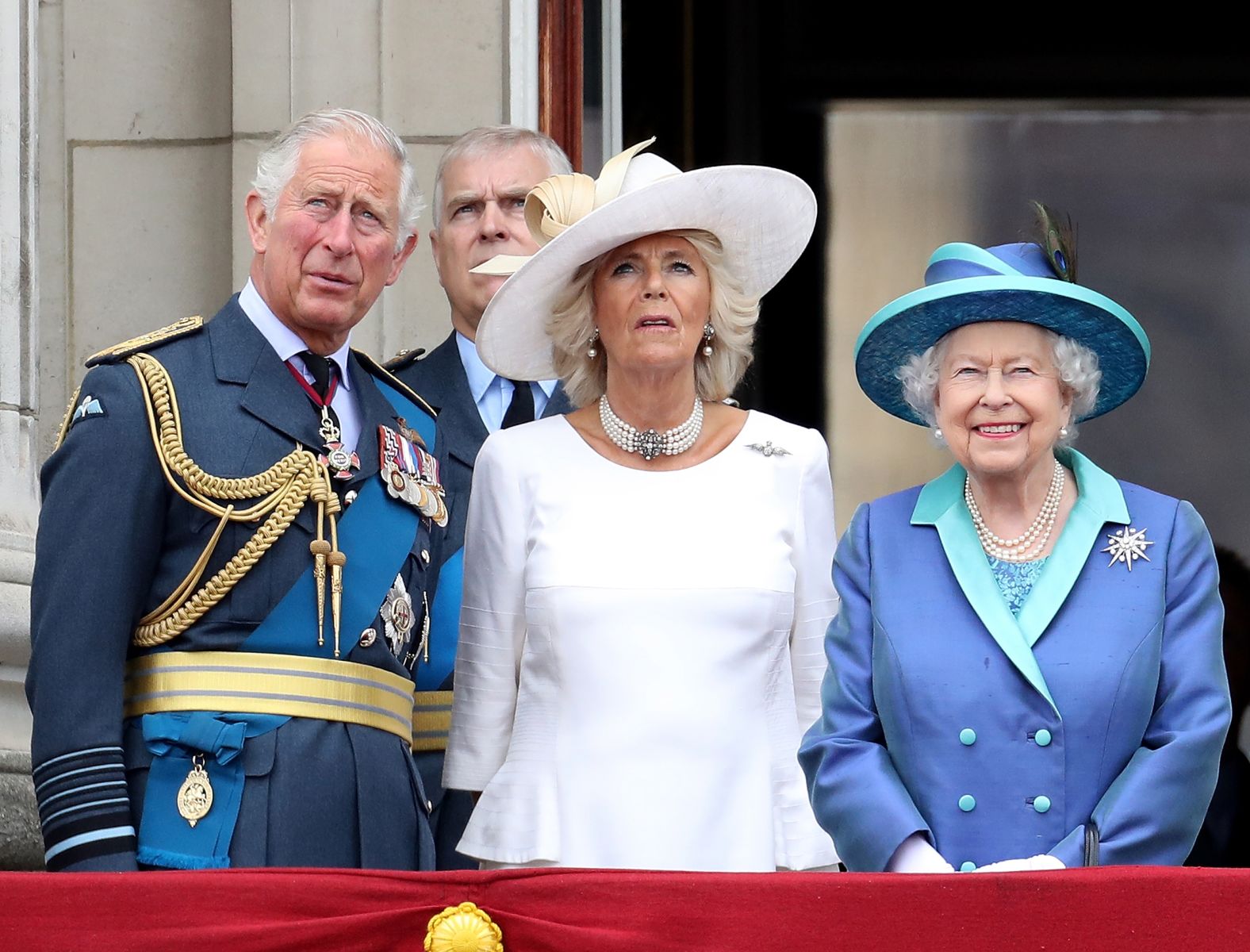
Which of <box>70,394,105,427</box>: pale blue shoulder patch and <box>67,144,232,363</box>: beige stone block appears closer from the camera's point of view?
<box>70,394,105,427</box>: pale blue shoulder patch

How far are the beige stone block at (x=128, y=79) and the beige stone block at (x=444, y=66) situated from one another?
48 cm

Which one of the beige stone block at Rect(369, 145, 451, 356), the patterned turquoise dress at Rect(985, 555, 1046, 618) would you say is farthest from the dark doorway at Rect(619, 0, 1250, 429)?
the patterned turquoise dress at Rect(985, 555, 1046, 618)

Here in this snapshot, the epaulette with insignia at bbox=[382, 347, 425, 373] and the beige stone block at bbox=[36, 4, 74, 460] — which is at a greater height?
the beige stone block at bbox=[36, 4, 74, 460]

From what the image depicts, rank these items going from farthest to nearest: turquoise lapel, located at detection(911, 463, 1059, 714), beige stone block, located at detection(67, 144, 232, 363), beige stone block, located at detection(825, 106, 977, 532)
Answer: beige stone block, located at detection(825, 106, 977, 532)
beige stone block, located at detection(67, 144, 232, 363)
turquoise lapel, located at detection(911, 463, 1059, 714)

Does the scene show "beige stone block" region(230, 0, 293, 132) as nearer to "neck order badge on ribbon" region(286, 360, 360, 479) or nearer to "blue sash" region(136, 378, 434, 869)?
"neck order badge on ribbon" region(286, 360, 360, 479)

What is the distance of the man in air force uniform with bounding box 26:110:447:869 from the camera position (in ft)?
10.1

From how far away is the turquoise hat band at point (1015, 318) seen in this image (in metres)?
2.98

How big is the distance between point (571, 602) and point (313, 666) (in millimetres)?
402

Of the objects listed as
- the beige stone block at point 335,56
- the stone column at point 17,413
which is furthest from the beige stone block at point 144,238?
the stone column at point 17,413

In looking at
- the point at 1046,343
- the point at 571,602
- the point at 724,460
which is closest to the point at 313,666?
the point at 571,602

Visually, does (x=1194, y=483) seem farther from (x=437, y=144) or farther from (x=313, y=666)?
(x=313, y=666)

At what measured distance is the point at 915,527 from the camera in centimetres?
308

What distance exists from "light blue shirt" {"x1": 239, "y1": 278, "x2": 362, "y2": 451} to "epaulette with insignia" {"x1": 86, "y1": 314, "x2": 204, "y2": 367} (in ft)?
0.27

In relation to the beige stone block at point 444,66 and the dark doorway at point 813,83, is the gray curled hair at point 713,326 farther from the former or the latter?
the dark doorway at point 813,83
